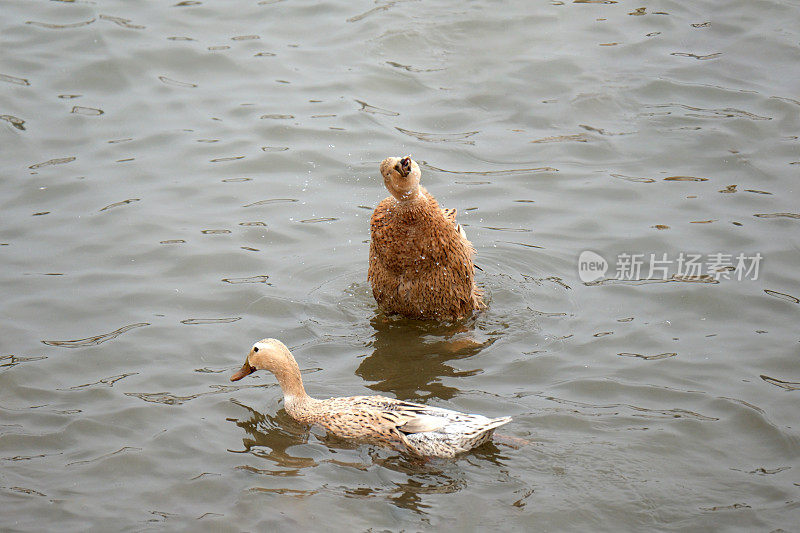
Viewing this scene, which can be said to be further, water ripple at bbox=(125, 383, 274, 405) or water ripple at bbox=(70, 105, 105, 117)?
water ripple at bbox=(70, 105, 105, 117)

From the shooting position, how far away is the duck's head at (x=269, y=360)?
255 inches

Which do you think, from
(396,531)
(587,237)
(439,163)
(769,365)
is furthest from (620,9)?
(396,531)

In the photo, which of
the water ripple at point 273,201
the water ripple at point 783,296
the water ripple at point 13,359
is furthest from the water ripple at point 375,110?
the water ripple at point 13,359

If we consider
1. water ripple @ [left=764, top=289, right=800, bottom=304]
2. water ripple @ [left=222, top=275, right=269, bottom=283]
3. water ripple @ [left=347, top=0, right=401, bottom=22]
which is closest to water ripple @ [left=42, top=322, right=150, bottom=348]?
water ripple @ [left=222, top=275, right=269, bottom=283]

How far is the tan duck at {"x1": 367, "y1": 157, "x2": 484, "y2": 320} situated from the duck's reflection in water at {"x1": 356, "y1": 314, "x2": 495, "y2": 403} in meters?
0.12

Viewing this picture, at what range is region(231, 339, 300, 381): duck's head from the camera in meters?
6.48

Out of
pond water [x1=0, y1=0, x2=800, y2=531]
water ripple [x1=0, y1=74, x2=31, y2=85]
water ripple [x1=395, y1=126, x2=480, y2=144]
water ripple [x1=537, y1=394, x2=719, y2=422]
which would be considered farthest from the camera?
water ripple [x1=0, y1=74, x2=31, y2=85]

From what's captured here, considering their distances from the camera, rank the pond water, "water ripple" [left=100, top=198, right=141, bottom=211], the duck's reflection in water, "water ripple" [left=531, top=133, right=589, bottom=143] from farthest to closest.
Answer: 1. "water ripple" [left=531, top=133, right=589, bottom=143]
2. "water ripple" [left=100, top=198, right=141, bottom=211]
3. the duck's reflection in water
4. the pond water

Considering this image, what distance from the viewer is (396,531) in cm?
540

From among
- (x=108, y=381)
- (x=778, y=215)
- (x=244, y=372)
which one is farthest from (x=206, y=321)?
(x=778, y=215)

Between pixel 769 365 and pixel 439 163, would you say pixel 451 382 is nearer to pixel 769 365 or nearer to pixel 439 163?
pixel 769 365

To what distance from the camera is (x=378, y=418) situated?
6117 millimetres

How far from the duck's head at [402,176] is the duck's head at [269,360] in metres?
1.48

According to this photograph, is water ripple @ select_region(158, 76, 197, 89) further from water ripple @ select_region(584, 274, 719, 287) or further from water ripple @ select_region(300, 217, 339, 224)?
water ripple @ select_region(584, 274, 719, 287)
